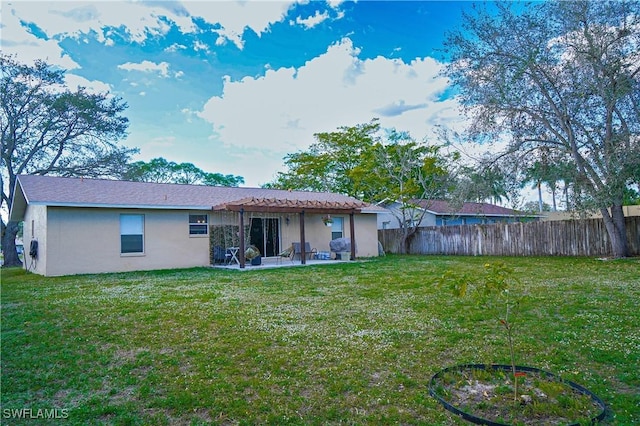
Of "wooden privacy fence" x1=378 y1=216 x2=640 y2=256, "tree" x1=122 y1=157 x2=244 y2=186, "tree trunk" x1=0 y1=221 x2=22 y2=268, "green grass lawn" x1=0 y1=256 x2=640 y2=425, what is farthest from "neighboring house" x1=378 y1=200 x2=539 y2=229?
"tree" x1=122 y1=157 x2=244 y2=186

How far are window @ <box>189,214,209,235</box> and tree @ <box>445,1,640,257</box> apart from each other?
1004 cm

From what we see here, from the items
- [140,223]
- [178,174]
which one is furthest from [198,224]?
[178,174]

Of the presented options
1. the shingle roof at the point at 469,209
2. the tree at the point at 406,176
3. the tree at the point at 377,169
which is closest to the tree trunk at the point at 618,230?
the tree at the point at 377,169

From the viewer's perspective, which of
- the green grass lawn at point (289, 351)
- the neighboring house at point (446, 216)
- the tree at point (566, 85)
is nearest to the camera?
the green grass lawn at point (289, 351)

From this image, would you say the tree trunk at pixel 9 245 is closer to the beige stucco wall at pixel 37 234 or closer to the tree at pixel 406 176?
the beige stucco wall at pixel 37 234

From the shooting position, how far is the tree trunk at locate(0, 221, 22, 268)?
19.1 m

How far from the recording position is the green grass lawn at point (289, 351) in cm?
286

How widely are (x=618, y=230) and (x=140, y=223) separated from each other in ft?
50.8

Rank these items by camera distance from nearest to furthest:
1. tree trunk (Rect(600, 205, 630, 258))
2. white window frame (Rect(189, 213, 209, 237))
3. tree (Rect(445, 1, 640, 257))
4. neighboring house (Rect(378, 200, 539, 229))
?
tree (Rect(445, 1, 640, 257)) → tree trunk (Rect(600, 205, 630, 258)) → white window frame (Rect(189, 213, 209, 237)) → neighboring house (Rect(378, 200, 539, 229))

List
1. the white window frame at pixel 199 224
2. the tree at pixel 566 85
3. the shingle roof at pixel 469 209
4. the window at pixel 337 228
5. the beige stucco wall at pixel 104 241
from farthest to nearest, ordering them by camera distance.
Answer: the shingle roof at pixel 469 209
the window at pixel 337 228
the white window frame at pixel 199 224
the beige stucco wall at pixel 104 241
the tree at pixel 566 85

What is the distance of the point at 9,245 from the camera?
19.5m

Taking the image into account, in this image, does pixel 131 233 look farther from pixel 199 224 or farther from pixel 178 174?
pixel 178 174

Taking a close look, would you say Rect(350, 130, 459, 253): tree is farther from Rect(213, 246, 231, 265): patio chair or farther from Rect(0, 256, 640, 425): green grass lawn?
Rect(0, 256, 640, 425): green grass lawn

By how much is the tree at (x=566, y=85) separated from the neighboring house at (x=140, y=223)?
621 centimetres
